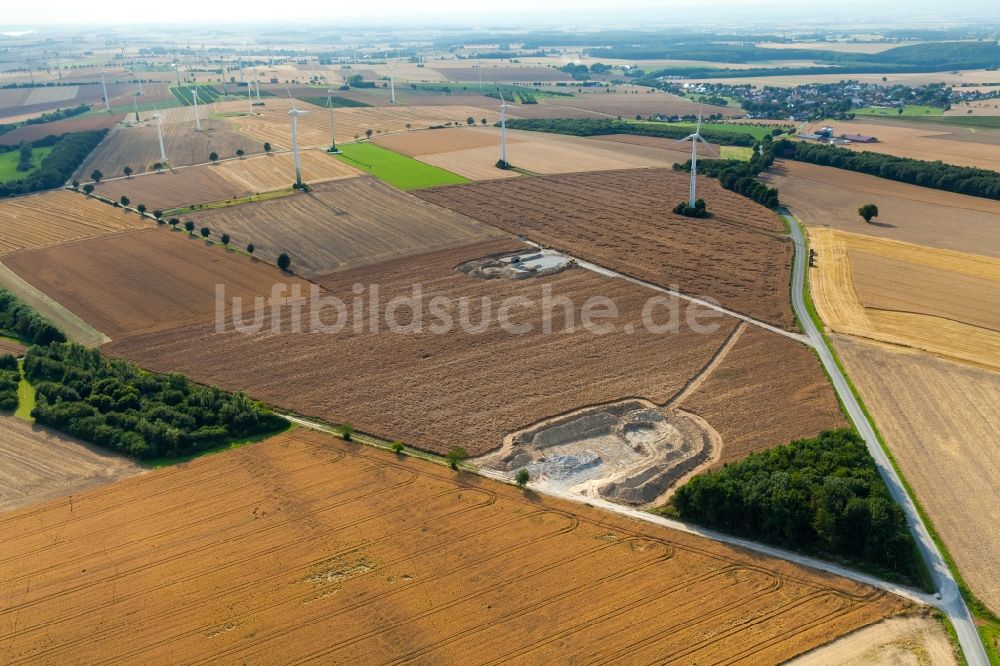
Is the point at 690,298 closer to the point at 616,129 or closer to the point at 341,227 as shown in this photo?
the point at 341,227

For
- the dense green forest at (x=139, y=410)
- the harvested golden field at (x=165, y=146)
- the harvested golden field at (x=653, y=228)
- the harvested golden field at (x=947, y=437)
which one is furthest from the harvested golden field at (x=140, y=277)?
the harvested golden field at (x=947, y=437)

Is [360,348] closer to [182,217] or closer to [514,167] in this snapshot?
[182,217]

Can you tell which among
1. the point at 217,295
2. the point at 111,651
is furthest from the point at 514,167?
the point at 111,651

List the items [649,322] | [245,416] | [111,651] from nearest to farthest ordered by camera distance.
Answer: [111,651]
[245,416]
[649,322]

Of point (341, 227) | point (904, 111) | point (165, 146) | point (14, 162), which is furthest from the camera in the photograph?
point (904, 111)

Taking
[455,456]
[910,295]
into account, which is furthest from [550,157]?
[455,456]
